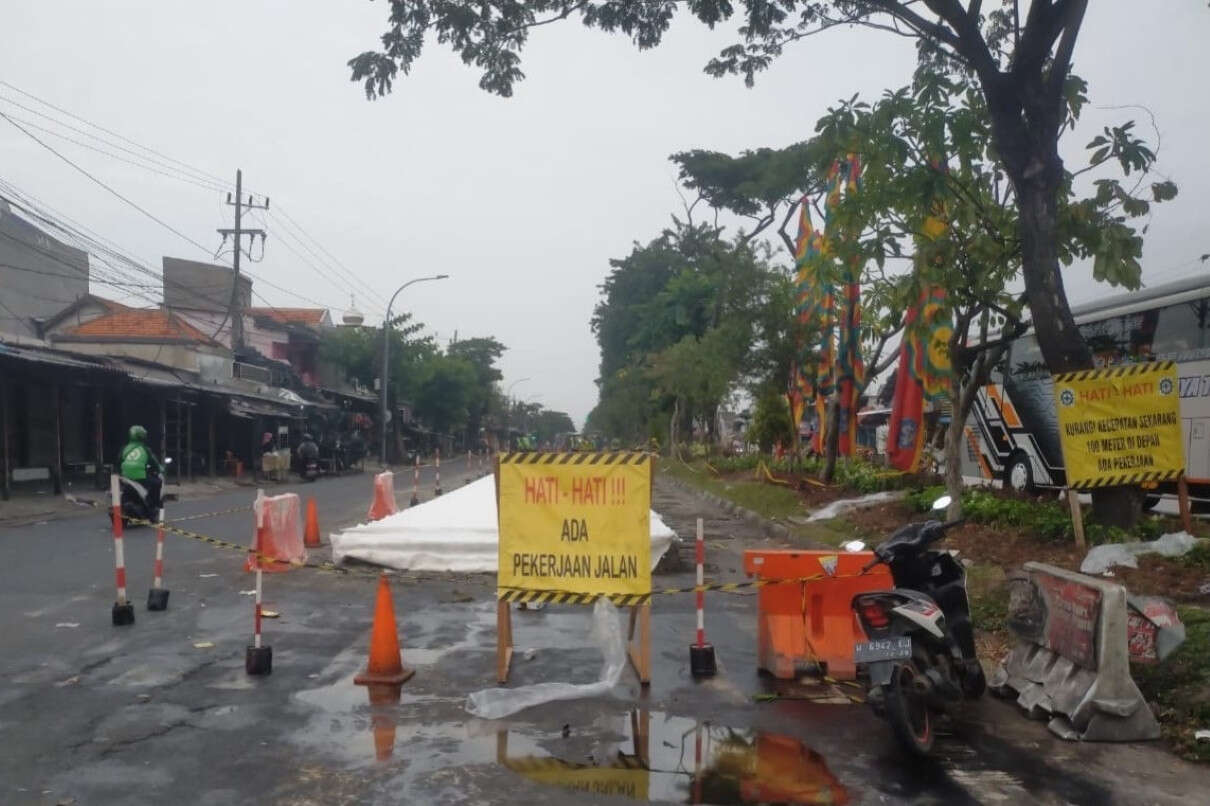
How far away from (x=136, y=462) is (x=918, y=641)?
14.6 metres

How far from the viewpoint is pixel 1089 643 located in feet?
21.1

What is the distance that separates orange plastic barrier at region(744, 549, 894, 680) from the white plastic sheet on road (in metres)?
5.05

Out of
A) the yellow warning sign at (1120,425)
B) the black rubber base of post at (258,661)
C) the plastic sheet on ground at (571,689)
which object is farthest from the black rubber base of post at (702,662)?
the yellow warning sign at (1120,425)

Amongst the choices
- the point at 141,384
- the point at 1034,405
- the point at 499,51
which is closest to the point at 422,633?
the point at 499,51

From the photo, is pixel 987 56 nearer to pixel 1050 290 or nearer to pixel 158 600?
pixel 1050 290

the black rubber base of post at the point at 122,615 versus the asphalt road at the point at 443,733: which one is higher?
the black rubber base of post at the point at 122,615

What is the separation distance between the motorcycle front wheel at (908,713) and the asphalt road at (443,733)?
139 mm

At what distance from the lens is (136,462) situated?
17375mm

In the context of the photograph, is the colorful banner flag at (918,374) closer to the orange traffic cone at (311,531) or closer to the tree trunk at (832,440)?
the tree trunk at (832,440)

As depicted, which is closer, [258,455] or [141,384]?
[141,384]

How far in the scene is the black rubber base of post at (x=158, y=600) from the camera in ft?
32.7

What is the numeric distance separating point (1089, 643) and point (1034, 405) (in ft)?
43.3

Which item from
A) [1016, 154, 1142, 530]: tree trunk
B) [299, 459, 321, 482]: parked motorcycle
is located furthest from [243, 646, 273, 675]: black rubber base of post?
[299, 459, 321, 482]: parked motorcycle

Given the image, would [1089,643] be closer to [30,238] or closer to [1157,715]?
[1157,715]
